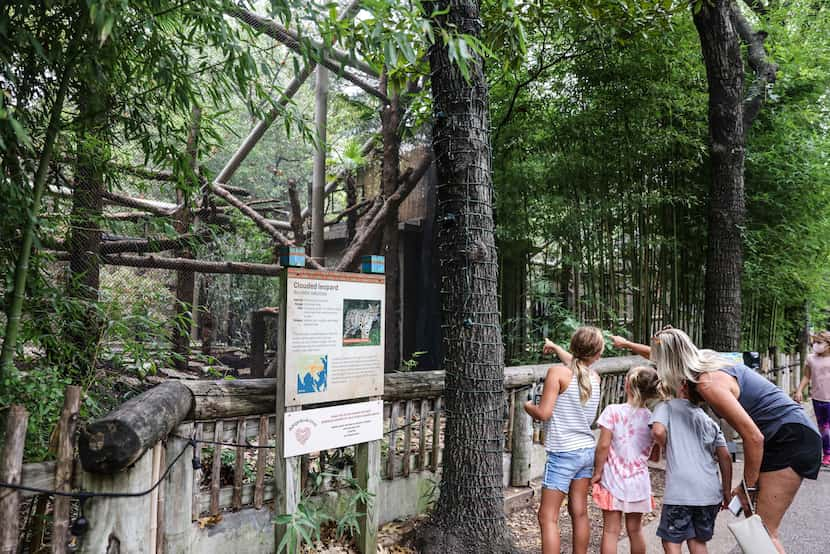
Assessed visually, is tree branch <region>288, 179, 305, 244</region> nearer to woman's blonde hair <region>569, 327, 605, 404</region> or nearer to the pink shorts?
woman's blonde hair <region>569, 327, 605, 404</region>

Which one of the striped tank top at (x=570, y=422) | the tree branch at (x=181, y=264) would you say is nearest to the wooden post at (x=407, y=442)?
the striped tank top at (x=570, y=422)

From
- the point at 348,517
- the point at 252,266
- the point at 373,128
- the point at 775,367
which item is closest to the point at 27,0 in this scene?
the point at 348,517

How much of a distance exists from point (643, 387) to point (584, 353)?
0.35 meters

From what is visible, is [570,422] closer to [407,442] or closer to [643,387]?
[643,387]

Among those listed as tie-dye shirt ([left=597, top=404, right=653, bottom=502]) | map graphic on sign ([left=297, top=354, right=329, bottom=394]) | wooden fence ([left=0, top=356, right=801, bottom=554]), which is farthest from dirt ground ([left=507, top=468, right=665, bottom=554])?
map graphic on sign ([left=297, top=354, right=329, bottom=394])

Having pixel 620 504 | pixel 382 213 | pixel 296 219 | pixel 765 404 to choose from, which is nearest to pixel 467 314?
pixel 620 504

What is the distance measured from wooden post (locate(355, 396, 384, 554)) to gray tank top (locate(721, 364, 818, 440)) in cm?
174

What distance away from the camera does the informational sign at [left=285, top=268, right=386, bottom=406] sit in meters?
2.52

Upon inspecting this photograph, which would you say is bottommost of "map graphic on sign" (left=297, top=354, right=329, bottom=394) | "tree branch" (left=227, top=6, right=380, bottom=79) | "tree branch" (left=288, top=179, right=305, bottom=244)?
"map graphic on sign" (left=297, top=354, right=329, bottom=394)

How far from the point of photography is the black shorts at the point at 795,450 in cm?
236

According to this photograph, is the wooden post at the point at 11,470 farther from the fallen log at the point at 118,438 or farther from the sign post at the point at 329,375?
the sign post at the point at 329,375

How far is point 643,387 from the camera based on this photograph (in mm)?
2820

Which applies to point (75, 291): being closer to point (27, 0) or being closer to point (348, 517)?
point (27, 0)

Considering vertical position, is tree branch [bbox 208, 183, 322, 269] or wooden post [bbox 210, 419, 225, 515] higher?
tree branch [bbox 208, 183, 322, 269]
